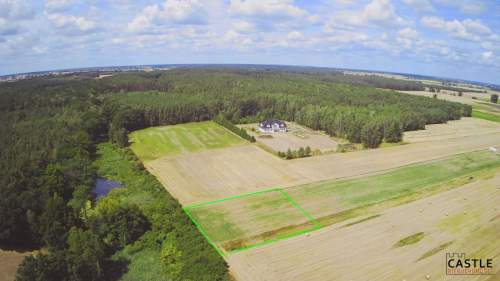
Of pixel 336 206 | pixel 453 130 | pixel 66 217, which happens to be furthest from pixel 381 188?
pixel 453 130

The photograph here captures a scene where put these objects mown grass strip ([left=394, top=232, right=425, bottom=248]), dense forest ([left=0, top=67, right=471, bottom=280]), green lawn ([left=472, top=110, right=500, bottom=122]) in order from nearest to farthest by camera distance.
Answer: dense forest ([left=0, top=67, right=471, bottom=280])
mown grass strip ([left=394, top=232, right=425, bottom=248])
green lawn ([left=472, top=110, right=500, bottom=122])

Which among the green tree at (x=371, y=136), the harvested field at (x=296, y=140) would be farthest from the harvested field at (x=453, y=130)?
the harvested field at (x=296, y=140)

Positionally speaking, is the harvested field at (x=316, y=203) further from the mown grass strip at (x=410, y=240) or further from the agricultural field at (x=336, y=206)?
the mown grass strip at (x=410, y=240)

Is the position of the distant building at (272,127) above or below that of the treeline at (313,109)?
below

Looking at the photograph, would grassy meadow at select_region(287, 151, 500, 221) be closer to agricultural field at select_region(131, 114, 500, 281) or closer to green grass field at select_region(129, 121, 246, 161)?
agricultural field at select_region(131, 114, 500, 281)

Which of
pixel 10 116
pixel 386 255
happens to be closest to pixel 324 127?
pixel 386 255

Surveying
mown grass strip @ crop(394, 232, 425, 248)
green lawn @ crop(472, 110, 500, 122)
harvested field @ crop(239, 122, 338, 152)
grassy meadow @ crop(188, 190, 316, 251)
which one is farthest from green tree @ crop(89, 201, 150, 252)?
Answer: green lawn @ crop(472, 110, 500, 122)

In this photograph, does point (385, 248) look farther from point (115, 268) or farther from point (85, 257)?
point (85, 257)
